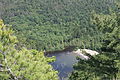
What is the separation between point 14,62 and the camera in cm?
1214

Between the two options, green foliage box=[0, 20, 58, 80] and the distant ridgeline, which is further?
the distant ridgeline

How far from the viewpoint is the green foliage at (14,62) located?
1180 cm

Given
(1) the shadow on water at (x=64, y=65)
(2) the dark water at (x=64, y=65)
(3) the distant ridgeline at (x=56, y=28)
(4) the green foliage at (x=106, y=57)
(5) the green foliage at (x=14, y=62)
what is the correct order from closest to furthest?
1. (5) the green foliage at (x=14, y=62)
2. (4) the green foliage at (x=106, y=57)
3. (2) the dark water at (x=64, y=65)
4. (1) the shadow on water at (x=64, y=65)
5. (3) the distant ridgeline at (x=56, y=28)

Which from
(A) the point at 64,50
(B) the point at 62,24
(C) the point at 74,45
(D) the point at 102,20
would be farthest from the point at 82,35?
(D) the point at 102,20

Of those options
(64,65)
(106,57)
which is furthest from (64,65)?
(106,57)

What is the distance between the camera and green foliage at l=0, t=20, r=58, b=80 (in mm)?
11805

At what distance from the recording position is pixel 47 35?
504 ft

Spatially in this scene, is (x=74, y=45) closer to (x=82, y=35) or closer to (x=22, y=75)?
(x=82, y=35)

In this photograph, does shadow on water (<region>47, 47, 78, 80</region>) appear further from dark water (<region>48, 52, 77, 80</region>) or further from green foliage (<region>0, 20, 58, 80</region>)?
green foliage (<region>0, 20, 58, 80</region>)

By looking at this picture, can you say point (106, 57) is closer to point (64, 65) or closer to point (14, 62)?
point (14, 62)

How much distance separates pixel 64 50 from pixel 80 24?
1743 inches

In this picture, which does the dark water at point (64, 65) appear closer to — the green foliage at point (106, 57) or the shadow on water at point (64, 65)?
the shadow on water at point (64, 65)

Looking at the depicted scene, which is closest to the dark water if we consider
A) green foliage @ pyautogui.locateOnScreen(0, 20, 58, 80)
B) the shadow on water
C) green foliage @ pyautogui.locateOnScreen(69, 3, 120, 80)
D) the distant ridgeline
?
the shadow on water

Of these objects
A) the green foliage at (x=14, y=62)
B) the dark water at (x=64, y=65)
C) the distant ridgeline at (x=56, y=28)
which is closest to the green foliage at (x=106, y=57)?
the green foliage at (x=14, y=62)
